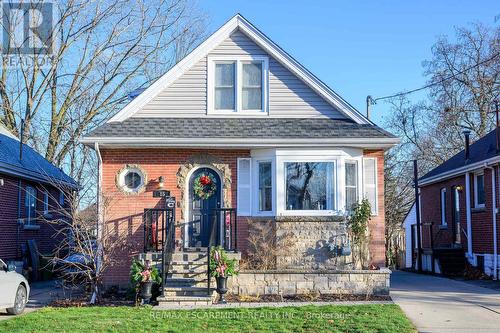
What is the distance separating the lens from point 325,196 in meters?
14.6

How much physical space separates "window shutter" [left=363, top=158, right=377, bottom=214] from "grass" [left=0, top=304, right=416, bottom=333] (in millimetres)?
3979

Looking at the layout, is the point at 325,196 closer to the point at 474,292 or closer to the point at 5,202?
the point at 474,292

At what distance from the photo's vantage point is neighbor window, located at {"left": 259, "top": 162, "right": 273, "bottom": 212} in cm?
1478

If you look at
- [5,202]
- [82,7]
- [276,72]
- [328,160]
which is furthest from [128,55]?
[328,160]

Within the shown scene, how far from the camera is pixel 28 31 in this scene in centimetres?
2881

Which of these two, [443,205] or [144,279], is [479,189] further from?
[144,279]

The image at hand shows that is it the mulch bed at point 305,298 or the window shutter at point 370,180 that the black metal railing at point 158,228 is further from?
the window shutter at point 370,180

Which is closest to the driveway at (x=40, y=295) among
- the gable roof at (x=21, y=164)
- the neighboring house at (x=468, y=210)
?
the gable roof at (x=21, y=164)

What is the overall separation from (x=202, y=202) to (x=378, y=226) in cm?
449

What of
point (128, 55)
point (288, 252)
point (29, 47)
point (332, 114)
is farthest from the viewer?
point (128, 55)

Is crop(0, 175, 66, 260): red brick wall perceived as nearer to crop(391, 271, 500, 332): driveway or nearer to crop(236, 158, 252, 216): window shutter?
crop(236, 158, 252, 216): window shutter

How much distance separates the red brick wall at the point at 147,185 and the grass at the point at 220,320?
3.11m

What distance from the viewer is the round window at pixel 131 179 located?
582 inches

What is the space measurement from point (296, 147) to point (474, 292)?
5.50 m
